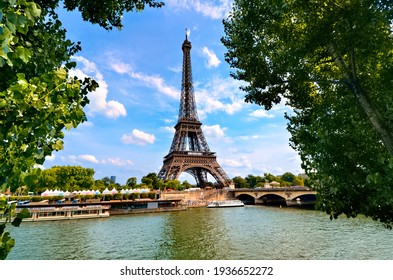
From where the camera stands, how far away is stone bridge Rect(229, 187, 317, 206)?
48.7 m

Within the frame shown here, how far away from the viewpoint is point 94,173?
6181 cm

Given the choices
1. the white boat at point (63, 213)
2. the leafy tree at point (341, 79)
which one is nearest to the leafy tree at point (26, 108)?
the leafy tree at point (341, 79)

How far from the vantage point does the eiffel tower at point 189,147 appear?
187 ft

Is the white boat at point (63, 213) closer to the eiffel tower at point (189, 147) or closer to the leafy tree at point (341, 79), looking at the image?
the eiffel tower at point (189, 147)

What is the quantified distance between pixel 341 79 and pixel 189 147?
59.8 m

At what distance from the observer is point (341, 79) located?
6.30m

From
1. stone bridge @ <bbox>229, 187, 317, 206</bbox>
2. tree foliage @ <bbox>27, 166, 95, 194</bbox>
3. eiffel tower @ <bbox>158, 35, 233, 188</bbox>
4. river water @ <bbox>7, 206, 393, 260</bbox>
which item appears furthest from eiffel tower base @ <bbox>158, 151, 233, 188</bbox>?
river water @ <bbox>7, 206, 393, 260</bbox>

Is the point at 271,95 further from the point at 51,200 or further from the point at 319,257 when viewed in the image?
the point at 51,200

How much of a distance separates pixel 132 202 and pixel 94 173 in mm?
23735

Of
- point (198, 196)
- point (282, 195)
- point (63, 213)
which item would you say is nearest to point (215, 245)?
point (63, 213)

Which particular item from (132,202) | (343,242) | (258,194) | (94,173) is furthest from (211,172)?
(343,242)

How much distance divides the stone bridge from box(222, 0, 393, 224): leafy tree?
43223 millimetres

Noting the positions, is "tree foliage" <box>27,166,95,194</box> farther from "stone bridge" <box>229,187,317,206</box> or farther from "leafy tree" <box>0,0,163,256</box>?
"leafy tree" <box>0,0,163,256</box>

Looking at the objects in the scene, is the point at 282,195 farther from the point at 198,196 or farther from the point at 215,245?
the point at 215,245
